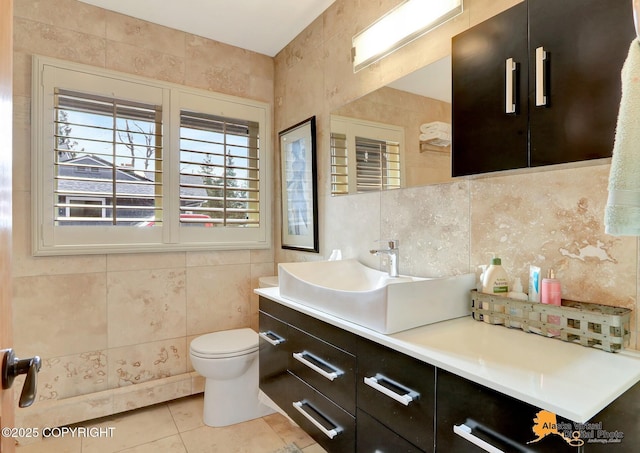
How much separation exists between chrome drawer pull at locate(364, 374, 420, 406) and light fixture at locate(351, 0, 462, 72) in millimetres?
1436

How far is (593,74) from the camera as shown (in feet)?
2.71

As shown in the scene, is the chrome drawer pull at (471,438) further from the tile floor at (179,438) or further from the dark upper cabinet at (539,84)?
the tile floor at (179,438)

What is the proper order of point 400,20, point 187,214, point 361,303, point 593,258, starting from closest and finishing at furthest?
point 593,258 < point 361,303 < point 400,20 < point 187,214

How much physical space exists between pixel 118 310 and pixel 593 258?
2.49 m

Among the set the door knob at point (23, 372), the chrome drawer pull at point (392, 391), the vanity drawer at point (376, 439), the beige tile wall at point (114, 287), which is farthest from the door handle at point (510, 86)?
the beige tile wall at point (114, 287)

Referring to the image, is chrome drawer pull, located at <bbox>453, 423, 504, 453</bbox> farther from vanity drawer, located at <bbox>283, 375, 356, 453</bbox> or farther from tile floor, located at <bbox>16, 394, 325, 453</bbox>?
tile floor, located at <bbox>16, 394, 325, 453</bbox>

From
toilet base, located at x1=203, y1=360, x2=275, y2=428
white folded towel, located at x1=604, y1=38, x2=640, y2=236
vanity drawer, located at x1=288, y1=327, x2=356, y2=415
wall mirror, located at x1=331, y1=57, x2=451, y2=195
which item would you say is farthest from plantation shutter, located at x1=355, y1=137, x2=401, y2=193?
toilet base, located at x1=203, y1=360, x2=275, y2=428

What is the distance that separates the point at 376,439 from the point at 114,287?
1898 millimetres

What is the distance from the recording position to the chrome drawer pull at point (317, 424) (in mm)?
1237

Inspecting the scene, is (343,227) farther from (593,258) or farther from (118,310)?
(118,310)

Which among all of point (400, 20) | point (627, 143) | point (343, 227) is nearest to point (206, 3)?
point (400, 20)

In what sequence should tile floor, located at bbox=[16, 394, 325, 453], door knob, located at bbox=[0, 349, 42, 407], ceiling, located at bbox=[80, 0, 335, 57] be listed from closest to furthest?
door knob, located at bbox=[0, 349, 42, 407] → tile floor, located at bbox=[16, 394, 325, 453] → ceiling, located at bbox=[80, 0, 335, 57]

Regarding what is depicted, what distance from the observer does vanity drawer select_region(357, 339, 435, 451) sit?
2.97ft

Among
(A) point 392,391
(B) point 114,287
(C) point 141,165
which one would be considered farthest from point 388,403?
(C) point 141,165
